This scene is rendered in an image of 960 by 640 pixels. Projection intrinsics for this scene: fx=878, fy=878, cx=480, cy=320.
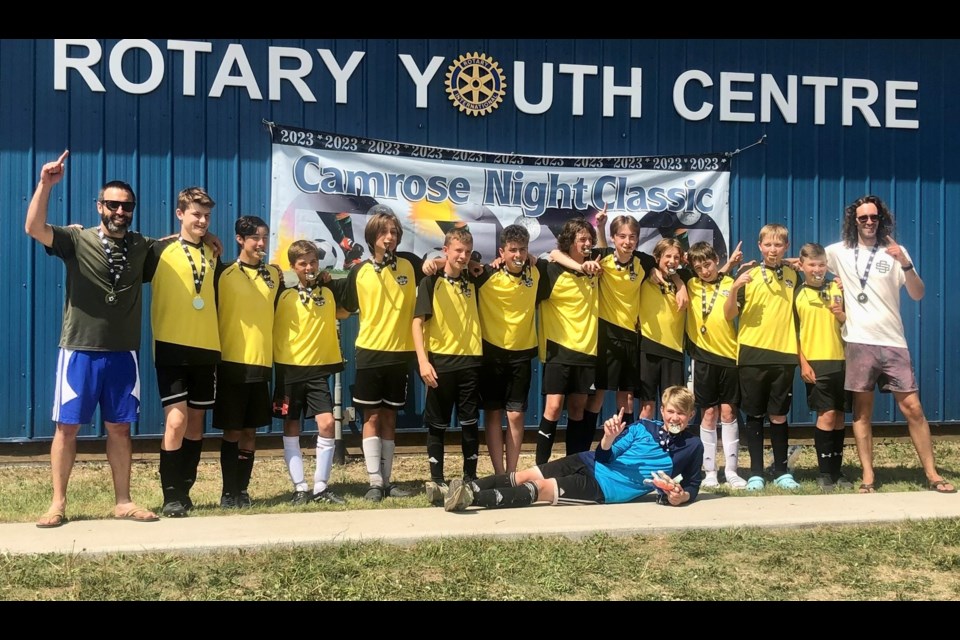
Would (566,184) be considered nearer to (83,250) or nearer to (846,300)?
(846,300)

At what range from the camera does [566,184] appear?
823 cm

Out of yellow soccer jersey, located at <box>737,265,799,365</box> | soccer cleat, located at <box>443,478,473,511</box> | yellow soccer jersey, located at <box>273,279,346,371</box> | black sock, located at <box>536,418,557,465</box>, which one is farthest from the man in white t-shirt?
yellow soccer jersey, located at <box>273,279,346,371</box>

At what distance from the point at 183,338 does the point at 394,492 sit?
5.91 ft

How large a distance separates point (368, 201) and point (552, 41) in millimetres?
2315

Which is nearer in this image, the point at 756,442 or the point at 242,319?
the point at 242,319

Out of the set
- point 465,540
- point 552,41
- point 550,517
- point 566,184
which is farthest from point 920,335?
point 465,540

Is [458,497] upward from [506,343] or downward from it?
downward

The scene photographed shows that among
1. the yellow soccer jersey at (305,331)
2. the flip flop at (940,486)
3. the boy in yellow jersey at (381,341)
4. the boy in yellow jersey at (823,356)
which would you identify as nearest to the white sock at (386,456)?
the boy in yellow jersey at (381,341)

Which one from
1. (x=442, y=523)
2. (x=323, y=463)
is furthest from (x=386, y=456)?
(x=442, y=523)

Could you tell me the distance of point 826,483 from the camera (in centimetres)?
639

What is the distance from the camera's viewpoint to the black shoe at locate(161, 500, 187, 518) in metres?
5.35

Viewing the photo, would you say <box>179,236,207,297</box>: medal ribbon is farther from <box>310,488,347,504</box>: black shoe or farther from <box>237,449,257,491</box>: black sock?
<box>310,488,347,504</box>: black shoe

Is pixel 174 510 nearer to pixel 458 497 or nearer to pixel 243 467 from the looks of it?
pixel 243 467

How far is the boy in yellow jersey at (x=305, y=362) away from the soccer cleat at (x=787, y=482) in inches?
126
